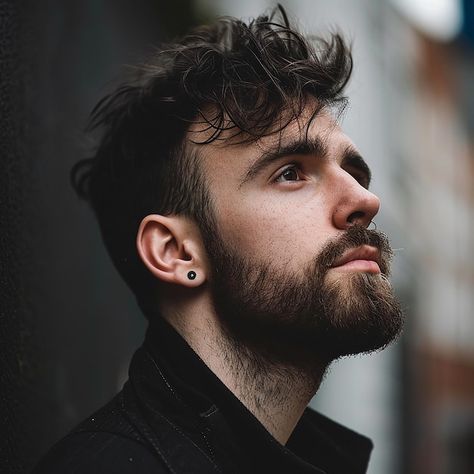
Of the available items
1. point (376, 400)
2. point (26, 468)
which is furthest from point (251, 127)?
point (376, 400)

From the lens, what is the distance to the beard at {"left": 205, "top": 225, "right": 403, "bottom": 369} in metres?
2.79

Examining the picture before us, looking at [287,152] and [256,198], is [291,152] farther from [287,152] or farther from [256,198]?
[256,198]

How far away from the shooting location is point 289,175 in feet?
9.86

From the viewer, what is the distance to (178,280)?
2.94 metres

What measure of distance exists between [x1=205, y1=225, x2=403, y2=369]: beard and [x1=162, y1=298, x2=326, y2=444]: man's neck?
0.02m

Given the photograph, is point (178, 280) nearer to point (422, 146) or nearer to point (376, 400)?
point (376, 400)

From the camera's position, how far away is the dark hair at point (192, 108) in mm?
3025

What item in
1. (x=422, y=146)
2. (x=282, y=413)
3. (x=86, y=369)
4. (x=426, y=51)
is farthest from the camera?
(x=426, y=51)

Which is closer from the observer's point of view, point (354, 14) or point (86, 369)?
point (86, 369)

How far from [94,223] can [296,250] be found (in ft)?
6.77

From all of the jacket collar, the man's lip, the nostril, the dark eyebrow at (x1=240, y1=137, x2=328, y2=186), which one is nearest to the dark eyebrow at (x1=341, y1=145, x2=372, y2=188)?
the dark eyebrow at (x1=240, y1=137, x2=328, y2=186)

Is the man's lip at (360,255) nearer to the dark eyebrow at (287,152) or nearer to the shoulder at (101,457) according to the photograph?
the dark eyebrow at (287,152)

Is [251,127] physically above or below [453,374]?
above

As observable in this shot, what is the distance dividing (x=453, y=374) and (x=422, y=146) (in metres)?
5.11
